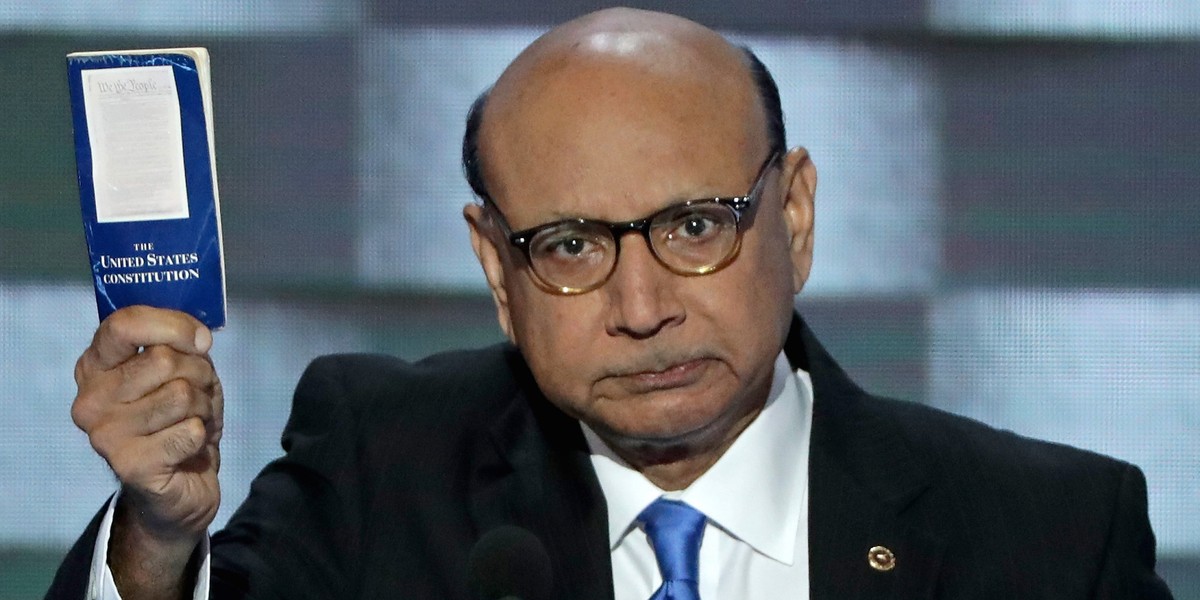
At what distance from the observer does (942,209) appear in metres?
3.25

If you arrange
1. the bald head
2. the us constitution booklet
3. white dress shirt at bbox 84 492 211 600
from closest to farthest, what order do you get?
the us constitution booklet < white dress shirt at bbox 84 492 211 600 < the bald head

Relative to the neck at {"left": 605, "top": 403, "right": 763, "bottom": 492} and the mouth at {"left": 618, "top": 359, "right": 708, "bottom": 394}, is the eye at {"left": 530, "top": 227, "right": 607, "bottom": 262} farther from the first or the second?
the neck at {"left": 605, "top": 403, "right": 763, "bottom": 492}

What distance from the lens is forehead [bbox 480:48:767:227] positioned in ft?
7.06

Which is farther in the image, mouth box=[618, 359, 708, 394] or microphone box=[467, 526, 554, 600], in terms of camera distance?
mouth box=[618, 359, 708, 394]

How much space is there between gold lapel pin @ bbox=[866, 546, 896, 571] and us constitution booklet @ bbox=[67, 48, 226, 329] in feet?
3.28

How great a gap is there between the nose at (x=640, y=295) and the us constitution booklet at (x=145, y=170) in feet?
1.74

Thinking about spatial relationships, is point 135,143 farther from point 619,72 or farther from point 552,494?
point 552,494

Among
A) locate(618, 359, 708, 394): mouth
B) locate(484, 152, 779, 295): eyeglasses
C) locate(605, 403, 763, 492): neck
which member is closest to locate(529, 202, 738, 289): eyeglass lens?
locate(484, 152, 779, 295): eyeglasses

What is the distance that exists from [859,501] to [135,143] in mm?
1137

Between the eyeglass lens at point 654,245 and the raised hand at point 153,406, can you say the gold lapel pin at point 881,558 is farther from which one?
the raised hand at point 153,406

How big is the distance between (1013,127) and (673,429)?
1.43 meters

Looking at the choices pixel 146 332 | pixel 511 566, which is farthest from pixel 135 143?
pixel 511 566

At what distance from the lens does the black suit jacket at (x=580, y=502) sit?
90.4 inches

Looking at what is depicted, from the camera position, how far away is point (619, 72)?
222cm
